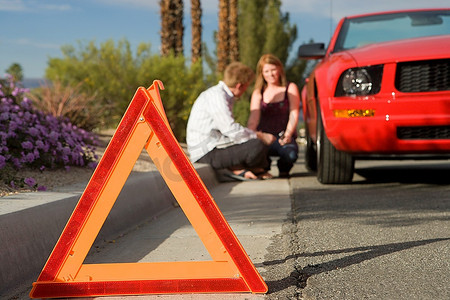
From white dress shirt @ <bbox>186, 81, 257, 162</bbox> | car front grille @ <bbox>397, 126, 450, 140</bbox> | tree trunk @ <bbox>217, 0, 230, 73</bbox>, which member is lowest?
tree trunk @ <bbox>217, 0, 230, 73</bbox>

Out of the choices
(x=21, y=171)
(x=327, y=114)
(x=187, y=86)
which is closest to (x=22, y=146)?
(x=21, y=171)

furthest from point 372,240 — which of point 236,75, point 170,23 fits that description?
point 170,23

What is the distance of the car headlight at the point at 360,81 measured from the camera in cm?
602

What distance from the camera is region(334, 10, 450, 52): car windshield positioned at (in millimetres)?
7332

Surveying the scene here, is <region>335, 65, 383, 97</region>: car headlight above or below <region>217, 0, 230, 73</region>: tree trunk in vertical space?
above

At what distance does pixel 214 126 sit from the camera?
7.93 meters

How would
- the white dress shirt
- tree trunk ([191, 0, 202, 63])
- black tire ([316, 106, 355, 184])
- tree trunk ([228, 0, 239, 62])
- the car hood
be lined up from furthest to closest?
tree trunk ([191, 0, 202, 63]) → tree trunk ([228, 0, 239, 62]) → the white dress shirt → black tire ([316, 106, 355, 184]) → the car hood

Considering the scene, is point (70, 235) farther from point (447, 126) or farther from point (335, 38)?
point (335, 38)

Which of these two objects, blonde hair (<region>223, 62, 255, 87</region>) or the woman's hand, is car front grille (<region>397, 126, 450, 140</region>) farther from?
the woman's hand

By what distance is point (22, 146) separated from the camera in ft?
19.2

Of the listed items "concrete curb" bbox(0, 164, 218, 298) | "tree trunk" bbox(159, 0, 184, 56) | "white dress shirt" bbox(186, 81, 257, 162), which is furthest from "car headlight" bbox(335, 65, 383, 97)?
"tree trunk" bbox(159, 0, 184, 56)

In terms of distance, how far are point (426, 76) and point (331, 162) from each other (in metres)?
1.34

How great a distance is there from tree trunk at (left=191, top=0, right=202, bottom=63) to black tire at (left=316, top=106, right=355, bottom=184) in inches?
584

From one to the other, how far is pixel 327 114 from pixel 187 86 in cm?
922
